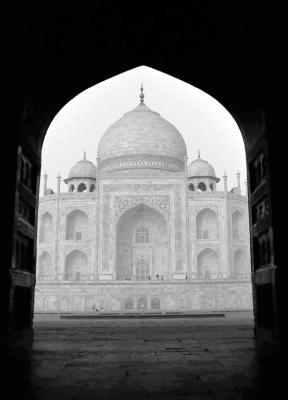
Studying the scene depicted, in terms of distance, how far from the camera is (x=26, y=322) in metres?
4.45

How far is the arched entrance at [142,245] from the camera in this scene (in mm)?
23234

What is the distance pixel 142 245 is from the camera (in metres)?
24.1

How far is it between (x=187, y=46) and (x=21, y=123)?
166 cm

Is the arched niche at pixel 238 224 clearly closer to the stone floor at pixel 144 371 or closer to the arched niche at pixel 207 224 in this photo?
the arched niche at pixel 207 224

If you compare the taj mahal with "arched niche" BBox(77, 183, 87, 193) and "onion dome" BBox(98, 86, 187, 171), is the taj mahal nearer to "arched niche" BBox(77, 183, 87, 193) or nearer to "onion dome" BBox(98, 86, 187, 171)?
"onion dome" BBox(98, 86, 187, 171)

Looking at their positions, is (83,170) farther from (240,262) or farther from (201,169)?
(240,262)

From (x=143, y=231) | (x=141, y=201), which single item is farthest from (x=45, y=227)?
(x=141, y=201)

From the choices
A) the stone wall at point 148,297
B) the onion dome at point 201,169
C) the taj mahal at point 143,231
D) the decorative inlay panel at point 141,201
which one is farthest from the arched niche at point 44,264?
the onion dome at point 201,169

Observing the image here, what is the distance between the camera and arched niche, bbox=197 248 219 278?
23.1m

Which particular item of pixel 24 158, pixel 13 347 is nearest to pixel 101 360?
pixel 13 347

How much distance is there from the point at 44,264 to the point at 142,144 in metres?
8.33

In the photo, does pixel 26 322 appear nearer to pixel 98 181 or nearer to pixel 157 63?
pixel 157 63

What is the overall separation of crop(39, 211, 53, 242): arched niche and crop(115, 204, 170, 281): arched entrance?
3.68 metres

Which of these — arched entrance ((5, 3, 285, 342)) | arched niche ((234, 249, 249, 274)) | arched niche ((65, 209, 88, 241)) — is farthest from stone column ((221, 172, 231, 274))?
arched entrance ((5, 3, 285, 342))
